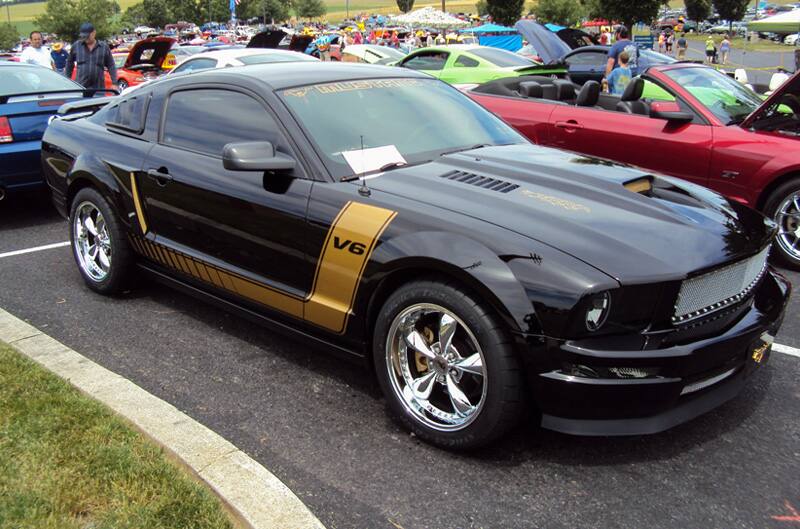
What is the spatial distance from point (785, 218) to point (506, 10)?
40.0 meters

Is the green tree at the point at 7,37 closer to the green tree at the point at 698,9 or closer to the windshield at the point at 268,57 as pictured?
the windshield at the point at 268,57

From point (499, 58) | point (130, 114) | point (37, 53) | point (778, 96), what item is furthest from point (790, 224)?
point (37, 53)

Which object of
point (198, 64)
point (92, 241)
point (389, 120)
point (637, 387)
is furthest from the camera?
point (198, 64)

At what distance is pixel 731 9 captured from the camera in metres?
73.8

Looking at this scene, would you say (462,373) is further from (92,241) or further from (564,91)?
(564,91)

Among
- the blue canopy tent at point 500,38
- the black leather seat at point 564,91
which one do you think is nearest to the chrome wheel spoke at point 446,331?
the black leather seat at point 564,91

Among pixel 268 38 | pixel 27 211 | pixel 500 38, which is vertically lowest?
pixel 27 211

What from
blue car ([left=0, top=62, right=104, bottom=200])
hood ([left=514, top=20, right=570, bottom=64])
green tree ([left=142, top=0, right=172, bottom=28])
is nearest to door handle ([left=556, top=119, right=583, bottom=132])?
blue car ([left=0, top=62, right=104, bottom=200])

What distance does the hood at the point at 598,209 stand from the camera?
2865 millimetres

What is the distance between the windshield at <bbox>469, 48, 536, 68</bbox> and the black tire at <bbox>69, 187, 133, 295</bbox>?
9.12 m

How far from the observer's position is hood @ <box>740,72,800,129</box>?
569 centimetres

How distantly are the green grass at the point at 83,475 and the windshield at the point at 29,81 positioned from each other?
5221 millimetres

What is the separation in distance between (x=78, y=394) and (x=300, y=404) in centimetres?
104

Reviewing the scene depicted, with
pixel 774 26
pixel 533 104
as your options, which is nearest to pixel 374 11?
pixel 774 26
